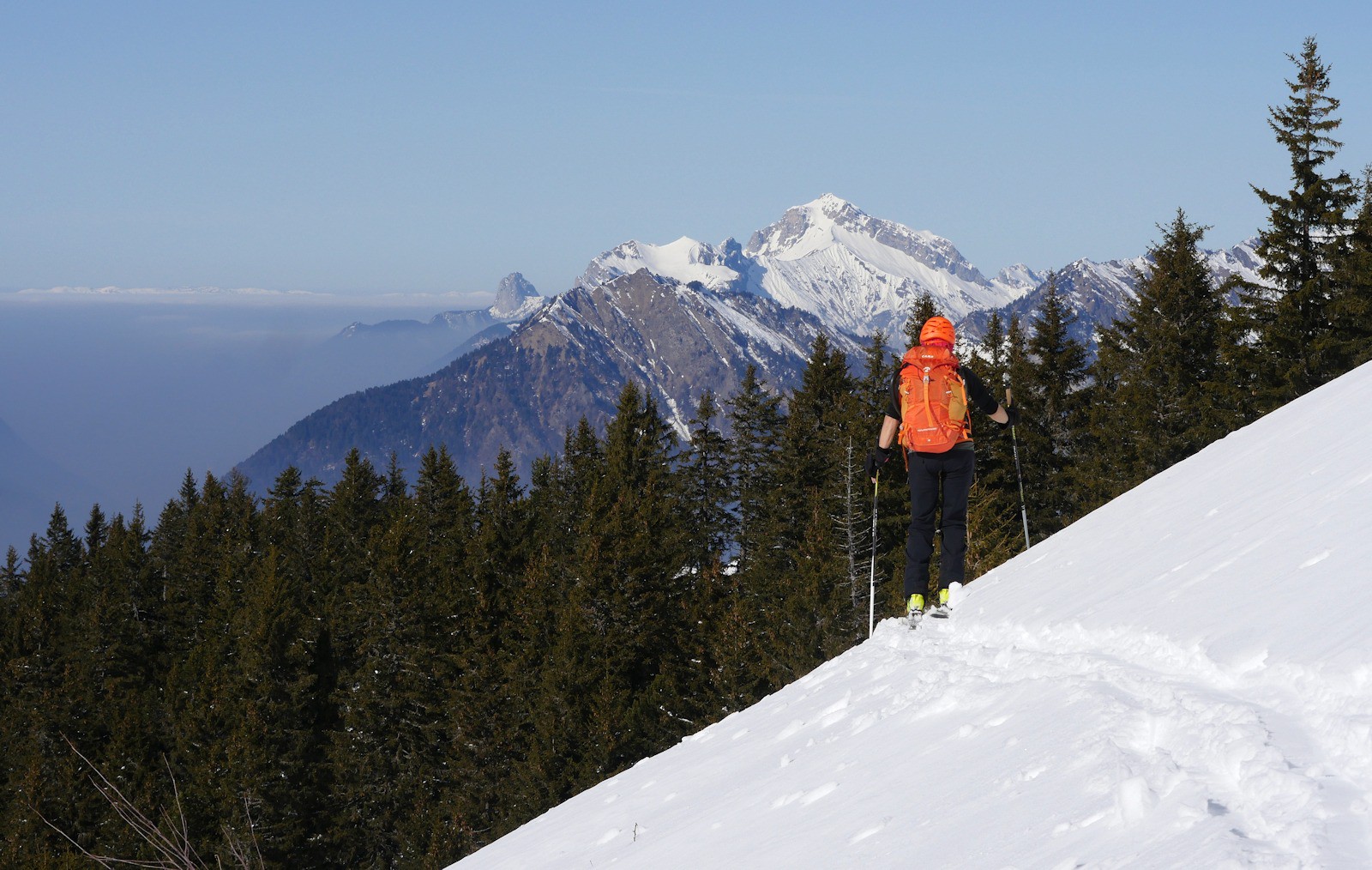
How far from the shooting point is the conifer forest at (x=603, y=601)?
33.6 metres

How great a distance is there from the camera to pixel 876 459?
10.7 metres

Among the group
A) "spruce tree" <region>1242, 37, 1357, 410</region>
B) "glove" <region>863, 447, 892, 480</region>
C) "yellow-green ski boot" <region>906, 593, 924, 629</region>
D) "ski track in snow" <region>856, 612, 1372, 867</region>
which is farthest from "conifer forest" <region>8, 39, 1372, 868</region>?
"ski track in snow" <region>856, 612, 1372, 867</region>

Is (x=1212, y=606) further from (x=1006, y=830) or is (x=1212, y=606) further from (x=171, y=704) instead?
(x=171, y=704)

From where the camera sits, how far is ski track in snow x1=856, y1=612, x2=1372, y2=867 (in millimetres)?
3352

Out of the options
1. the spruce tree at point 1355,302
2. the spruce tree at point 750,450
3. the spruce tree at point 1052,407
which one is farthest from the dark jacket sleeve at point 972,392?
the spruce tree at point 750,450

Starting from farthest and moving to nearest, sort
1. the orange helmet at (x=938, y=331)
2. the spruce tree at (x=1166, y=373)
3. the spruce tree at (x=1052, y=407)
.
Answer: the spruce tree at (x=1052, y=407)
the spruce tree at (x=1166, y=373)
the orange helmet at (x=938, y=331)

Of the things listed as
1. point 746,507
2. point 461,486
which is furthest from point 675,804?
point 461,486

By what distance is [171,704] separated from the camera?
4644cm

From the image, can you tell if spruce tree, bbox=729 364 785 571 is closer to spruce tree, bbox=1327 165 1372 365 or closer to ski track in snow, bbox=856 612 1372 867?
spruce tree, bbox=1327 165 1372 365

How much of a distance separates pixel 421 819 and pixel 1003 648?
3646cm

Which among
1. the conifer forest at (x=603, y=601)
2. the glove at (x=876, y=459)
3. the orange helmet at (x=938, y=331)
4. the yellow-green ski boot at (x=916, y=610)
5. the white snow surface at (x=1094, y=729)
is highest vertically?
the orange helmet at (x=938, y=331)

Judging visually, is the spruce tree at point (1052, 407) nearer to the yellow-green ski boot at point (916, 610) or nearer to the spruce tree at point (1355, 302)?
the spruce tree at point (1355, 302)

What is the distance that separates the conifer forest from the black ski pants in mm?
14640

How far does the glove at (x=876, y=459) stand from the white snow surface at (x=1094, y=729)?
1720 mm
